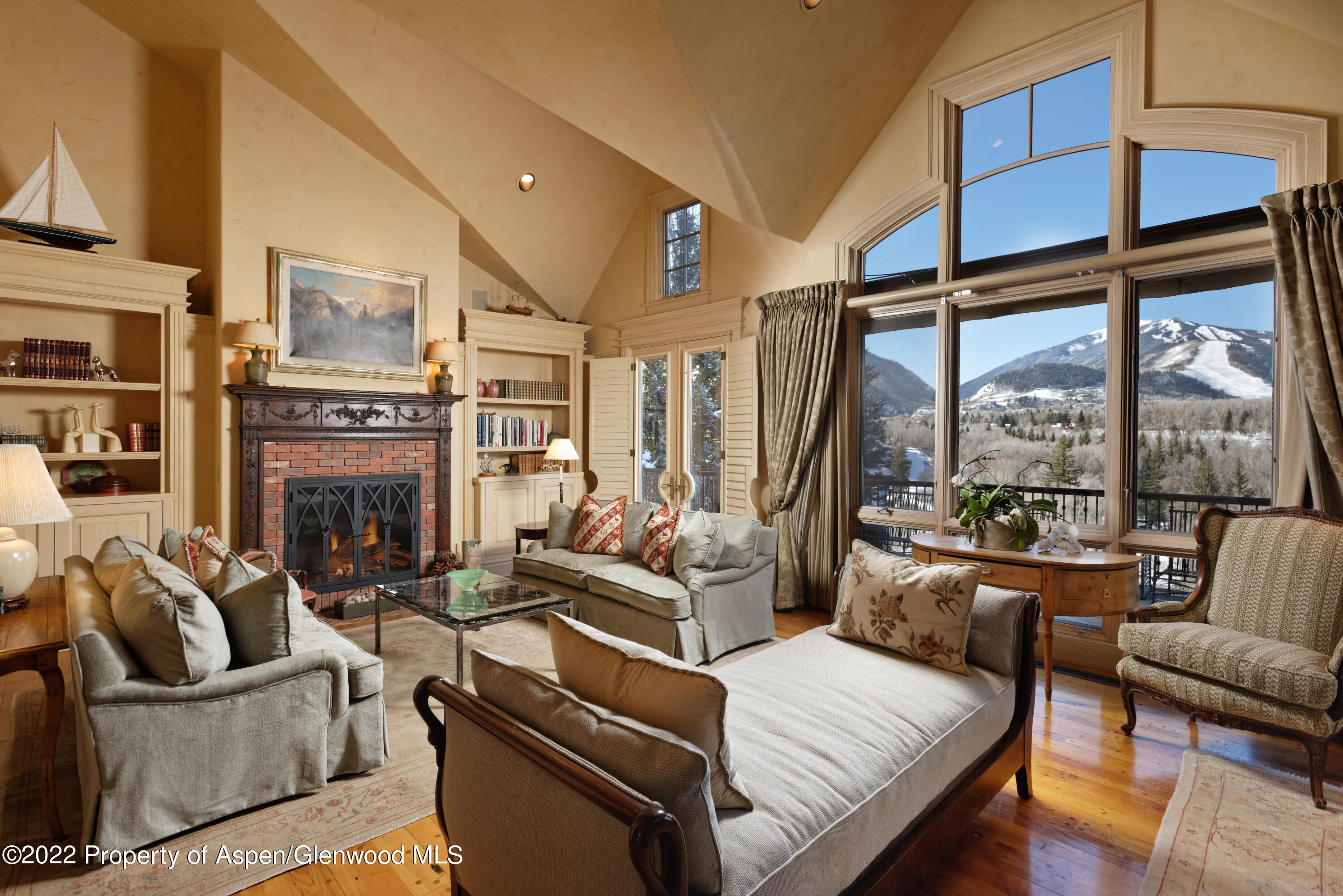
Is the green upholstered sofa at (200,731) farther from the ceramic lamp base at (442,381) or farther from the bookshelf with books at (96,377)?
the ceramic lamp base at (442,381)

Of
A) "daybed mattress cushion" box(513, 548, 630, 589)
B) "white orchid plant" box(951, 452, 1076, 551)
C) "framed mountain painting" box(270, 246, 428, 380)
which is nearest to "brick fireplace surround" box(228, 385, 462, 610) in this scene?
"framed mountain painting" box(270, 246, 428, 380)

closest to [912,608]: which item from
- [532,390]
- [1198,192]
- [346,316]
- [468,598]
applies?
[468,598]

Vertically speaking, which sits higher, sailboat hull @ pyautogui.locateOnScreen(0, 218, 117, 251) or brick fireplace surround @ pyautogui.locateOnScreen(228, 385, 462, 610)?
sailboat hull @ pyautogui.locateOnScreen(0, 218, 117, 251)

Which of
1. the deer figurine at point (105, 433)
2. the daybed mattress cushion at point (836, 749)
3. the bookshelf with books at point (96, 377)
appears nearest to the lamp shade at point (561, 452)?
the bookshelf with books at point (96, 377)

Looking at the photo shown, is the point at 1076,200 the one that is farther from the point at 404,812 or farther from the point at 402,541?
the point at 402,541

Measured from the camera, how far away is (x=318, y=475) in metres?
5.11

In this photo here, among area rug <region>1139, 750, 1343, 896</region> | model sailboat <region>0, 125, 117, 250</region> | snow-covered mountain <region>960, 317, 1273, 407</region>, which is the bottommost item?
area rug <region>1139, 750, 1343, 896</region>

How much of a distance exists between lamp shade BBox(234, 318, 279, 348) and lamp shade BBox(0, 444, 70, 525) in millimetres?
2096

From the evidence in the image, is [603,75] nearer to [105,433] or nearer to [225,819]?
[105,433]

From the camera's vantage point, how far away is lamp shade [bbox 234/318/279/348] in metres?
4.61

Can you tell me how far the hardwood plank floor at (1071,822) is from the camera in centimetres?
198

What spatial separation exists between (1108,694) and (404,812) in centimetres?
341

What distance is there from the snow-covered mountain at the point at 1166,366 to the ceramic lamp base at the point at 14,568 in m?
4.99

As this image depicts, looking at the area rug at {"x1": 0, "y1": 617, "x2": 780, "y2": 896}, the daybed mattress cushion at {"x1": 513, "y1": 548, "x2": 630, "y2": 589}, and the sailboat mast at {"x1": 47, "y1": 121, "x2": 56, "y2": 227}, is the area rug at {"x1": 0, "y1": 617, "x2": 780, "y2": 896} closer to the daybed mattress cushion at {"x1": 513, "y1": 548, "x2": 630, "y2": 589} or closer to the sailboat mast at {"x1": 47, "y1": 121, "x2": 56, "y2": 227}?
the daybed mattress cushion at {"x1": 513, "y1": 548, "x2": 630, "y2": 589}
